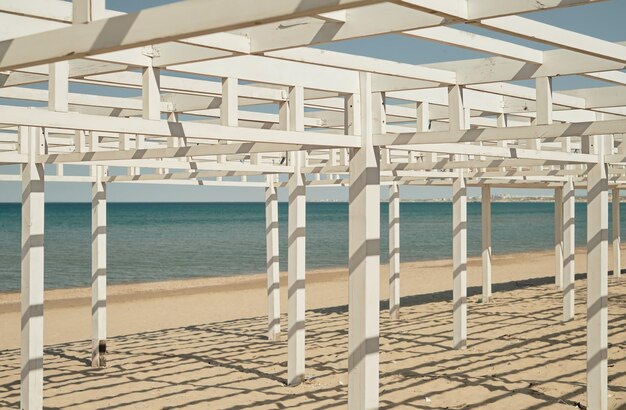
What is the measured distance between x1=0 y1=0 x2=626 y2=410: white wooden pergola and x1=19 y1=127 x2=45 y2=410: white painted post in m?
0.02

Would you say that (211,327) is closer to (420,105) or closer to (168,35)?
(420,105)

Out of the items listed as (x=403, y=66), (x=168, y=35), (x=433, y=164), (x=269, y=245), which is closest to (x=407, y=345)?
(x=269, y=245)

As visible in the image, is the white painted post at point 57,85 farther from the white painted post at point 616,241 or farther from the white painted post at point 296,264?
the white painted post at point 616,241

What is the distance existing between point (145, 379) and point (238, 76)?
18.7 feet

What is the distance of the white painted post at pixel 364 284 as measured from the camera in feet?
20.2

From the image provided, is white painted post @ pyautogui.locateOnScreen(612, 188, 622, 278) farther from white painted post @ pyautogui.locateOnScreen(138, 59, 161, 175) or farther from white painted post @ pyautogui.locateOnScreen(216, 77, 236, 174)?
white painted post @ pyautogui.locateOnScreen(138, 59, 161, 175)

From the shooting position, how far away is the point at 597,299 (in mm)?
8086

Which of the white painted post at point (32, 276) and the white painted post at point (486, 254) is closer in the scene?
the white painted post at point (32, 276)

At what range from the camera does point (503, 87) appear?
25.4 ft

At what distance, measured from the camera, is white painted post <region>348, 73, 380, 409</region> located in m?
6.16

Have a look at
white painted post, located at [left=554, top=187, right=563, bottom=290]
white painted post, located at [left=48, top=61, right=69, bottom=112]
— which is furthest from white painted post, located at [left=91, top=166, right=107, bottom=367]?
white painted post, located at [left=554, top=187, right=563, bottom=290]

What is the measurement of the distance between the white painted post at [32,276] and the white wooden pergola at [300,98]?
2 centimetres

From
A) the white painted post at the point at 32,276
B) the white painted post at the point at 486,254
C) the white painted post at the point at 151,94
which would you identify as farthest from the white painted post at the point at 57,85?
the white painted post at the point at 486,254

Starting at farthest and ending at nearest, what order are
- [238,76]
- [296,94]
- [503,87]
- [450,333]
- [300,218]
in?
[450,333] → [300,218] → [503,87] → [296,94] → [238,76]
